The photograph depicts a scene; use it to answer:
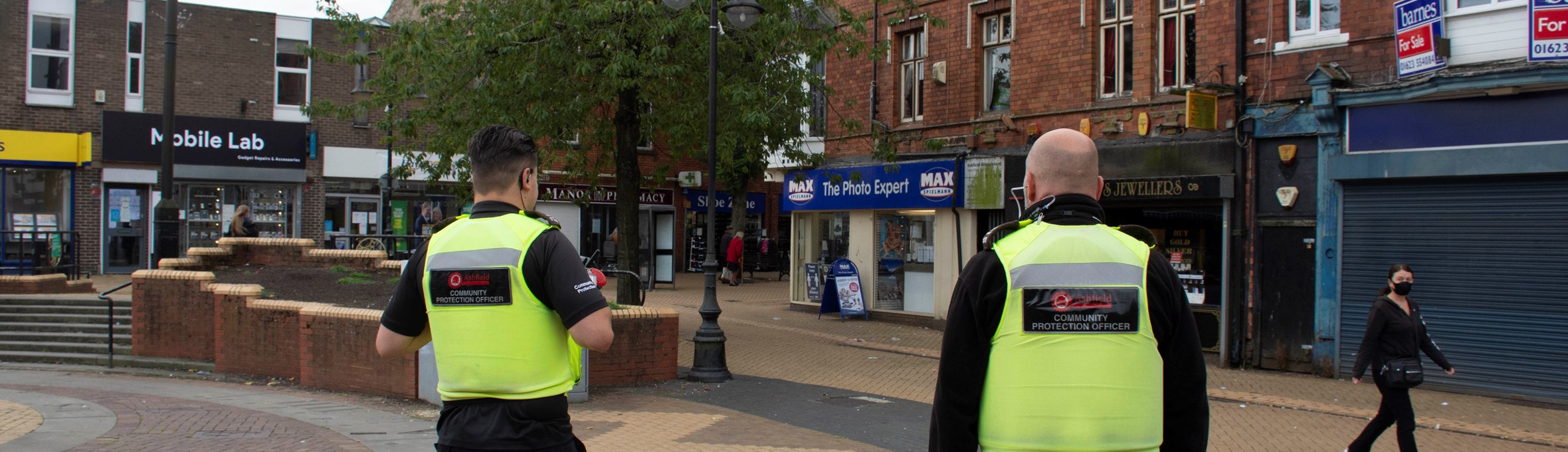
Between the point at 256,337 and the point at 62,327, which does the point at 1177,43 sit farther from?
the point at 62,327

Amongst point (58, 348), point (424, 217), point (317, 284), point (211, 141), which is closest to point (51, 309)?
point (58, 348)

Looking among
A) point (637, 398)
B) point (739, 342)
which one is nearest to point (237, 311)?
point (637, 398)

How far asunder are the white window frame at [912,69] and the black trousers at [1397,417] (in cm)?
1131

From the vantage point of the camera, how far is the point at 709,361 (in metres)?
11.4

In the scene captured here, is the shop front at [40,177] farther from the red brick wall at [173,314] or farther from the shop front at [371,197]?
the red brick wall at [173,314]

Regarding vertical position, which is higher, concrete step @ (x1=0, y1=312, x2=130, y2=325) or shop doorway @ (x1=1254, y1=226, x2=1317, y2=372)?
shop doorway @ (x1=1254, y1=226, x2=1317, y2=372)

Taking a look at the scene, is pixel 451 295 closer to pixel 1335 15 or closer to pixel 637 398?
pixel 637 398

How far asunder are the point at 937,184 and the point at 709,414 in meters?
8.79

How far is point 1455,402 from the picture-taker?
1102 cm

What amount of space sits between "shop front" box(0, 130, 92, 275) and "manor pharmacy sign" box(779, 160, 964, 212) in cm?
1532

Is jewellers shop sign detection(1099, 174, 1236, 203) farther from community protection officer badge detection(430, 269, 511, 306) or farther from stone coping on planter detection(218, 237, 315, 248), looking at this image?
community protection officer badge detection(430, 269, 511, 306)

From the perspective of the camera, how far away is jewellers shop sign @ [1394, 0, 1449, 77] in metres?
11.4

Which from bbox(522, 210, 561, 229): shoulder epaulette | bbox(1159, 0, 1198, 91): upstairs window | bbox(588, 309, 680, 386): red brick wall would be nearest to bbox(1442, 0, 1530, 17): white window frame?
bbox(1159, 0, 1198, 91): upstairs window

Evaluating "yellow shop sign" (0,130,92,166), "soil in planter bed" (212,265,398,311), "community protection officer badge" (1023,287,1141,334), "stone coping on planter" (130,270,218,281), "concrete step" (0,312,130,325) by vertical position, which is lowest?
"concrete step" (0,312,130,325)
